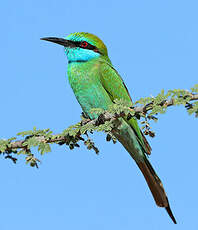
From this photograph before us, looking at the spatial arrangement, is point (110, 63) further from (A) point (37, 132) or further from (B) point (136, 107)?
(B) point (136, 107)

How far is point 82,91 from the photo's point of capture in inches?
196

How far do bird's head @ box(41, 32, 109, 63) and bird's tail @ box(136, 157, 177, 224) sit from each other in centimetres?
161

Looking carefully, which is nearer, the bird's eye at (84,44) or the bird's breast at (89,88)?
the bird's breast at (89,88)

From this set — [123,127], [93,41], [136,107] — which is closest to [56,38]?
[93,41]

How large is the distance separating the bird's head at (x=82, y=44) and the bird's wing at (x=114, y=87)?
0.28 m

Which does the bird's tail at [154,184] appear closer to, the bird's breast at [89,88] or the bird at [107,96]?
the bird at [107,96]

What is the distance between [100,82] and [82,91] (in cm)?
26

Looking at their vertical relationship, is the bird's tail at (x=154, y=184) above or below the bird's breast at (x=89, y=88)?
below

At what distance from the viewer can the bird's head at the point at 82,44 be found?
17.5 ft

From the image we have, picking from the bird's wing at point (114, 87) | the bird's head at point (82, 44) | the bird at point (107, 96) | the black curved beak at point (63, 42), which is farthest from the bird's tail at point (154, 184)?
the black curved beak at point (63, 42)

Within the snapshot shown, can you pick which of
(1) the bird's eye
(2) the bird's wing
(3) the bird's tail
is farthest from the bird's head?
(3) the bird's tail

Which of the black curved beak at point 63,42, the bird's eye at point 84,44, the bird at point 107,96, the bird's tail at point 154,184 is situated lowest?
the bird's tail at point 154,184

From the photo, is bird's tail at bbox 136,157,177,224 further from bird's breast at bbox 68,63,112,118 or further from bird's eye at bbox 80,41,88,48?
bird's eye at bbox 80,41,88,48

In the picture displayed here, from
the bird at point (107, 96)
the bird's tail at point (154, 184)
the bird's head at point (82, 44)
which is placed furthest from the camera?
the bird's head at point (82, 44)
